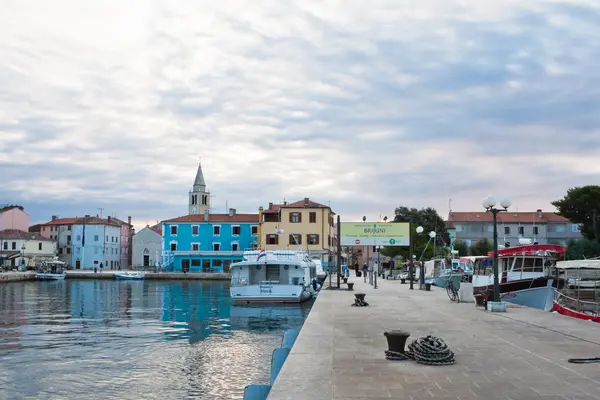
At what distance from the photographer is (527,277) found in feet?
89.9

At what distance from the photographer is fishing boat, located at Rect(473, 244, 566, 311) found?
78.1 feet

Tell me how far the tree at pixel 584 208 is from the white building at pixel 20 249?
74.8m

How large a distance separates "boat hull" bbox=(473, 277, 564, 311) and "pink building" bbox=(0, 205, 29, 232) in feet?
311

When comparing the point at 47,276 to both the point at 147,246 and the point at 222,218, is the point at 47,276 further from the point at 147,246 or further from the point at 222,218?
the point at 147,246

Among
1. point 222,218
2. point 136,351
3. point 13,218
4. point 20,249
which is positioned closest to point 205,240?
point 222,218

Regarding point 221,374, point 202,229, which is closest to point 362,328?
point 221,374

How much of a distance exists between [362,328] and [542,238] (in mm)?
81231

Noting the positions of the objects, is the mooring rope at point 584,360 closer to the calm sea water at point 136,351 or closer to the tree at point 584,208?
the calm sea water at point 136,351

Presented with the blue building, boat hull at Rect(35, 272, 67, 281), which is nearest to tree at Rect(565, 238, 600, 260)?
the blue building

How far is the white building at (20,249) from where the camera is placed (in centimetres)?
9181

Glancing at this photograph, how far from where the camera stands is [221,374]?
14.4m

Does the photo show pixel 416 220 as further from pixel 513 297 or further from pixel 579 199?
pixel 513 297

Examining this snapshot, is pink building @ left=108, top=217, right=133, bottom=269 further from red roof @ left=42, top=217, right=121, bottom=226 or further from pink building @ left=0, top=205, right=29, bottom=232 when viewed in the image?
pink building @ left=0, top=205, right=29, bottom=232

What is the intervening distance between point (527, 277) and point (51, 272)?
67.1m
